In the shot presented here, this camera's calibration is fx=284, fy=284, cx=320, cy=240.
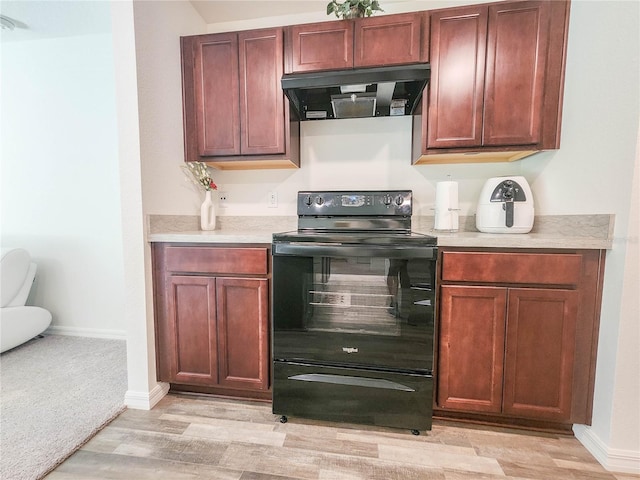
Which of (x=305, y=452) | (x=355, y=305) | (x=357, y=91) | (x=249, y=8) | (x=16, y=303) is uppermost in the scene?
(x=249, y=8)

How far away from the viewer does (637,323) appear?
4.03ft

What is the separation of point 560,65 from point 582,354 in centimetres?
149

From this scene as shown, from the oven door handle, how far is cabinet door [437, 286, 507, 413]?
0.81 feet

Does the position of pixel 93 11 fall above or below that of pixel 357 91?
above

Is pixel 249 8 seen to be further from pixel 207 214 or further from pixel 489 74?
pixel 489 74

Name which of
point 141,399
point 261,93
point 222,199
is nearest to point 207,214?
point 222,199

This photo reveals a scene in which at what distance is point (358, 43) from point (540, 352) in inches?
75.8

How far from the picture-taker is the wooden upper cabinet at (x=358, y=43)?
1.62 m

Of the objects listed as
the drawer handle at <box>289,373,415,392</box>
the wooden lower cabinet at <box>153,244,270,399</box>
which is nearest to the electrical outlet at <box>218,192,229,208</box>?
the wooden lower cabinet at <box>153,244,270,399</box>

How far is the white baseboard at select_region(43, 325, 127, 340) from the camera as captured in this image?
2549mm

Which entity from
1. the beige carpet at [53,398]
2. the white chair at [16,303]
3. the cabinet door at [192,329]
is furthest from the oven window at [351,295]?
the white chair at [16,303]

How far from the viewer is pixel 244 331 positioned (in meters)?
1.60

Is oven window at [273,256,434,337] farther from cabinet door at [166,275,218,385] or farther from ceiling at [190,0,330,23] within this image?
ceiling at [190,0,330,23]

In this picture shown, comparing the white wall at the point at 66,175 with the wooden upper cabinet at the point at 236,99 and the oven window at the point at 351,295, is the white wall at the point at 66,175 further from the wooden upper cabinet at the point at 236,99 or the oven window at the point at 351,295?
the oven window at the point at 351,295
